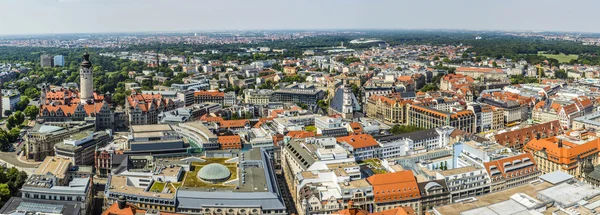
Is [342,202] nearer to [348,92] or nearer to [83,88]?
[348,92]

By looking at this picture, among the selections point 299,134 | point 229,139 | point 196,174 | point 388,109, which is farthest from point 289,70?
point 196,174

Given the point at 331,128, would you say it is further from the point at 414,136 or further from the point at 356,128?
the point at 414,136

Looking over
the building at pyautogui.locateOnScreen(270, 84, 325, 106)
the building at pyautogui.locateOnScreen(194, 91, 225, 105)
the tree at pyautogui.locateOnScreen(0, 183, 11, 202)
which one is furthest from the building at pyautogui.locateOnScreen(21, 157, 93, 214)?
the building at pyautogui.locateOnScreen(270, 84, 325, 106)

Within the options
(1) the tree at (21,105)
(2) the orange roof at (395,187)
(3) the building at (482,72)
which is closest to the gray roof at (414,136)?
(2) the orange roof at (395,187)

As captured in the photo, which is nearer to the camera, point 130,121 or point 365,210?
point 365,210

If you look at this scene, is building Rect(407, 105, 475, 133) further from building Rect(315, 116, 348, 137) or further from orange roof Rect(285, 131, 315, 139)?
orange roof Rect(285, 131, 315, 139)

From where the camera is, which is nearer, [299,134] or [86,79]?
[299,134]

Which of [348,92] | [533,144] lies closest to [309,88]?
[348,92]
